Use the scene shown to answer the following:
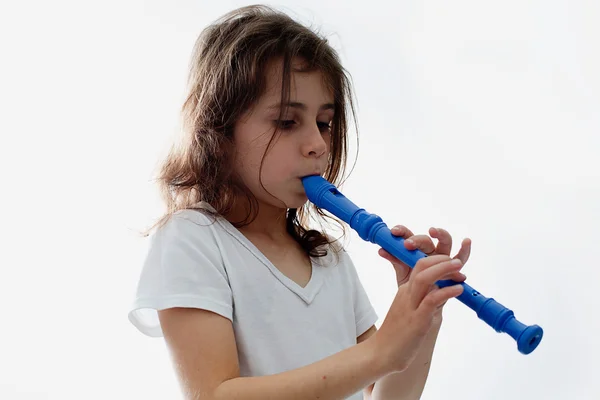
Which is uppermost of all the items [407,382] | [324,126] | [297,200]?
[324,126]

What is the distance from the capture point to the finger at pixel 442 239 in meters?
0.91

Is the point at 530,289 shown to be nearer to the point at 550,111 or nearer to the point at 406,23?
the point at 550,111

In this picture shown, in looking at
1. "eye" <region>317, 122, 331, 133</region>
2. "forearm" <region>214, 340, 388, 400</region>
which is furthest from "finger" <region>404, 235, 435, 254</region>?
"eye" <region>317, 122, 331, 133</region>

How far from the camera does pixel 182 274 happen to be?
90cm

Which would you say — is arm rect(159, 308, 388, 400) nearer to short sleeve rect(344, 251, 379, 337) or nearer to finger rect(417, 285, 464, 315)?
finger rect(417, 285, 464, 315)

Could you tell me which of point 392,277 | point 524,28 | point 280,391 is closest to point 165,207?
point 280,391

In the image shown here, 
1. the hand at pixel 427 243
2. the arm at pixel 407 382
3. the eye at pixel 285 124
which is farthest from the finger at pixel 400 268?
the eye at pixel 285 124

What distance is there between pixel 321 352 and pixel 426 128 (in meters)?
0.70

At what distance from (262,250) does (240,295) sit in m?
0.09

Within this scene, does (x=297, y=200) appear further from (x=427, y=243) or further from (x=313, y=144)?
(x=427, y=243)

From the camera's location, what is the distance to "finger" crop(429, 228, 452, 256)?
0.91 m

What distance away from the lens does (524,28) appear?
154cm

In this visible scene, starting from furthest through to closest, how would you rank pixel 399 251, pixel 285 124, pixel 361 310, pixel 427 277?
pixel 361 310 < pixel 285 124 < pixel 399 251 < pixel 427 277

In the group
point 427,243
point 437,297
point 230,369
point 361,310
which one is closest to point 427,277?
point 437,297
